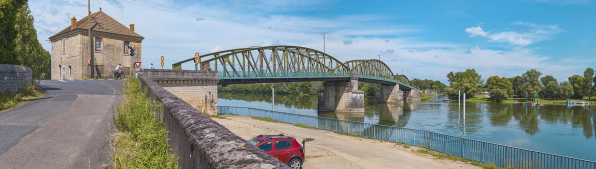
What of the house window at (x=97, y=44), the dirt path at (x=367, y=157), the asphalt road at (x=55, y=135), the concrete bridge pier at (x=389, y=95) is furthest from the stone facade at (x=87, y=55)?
the concrete bridge pier at (x=389, y=95)

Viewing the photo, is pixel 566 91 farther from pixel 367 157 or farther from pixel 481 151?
pixel 367 157

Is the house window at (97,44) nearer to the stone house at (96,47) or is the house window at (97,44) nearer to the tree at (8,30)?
the stone house at (96,47)

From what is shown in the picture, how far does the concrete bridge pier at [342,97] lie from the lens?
2687 inches

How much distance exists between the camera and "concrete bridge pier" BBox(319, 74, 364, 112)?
68250 mm

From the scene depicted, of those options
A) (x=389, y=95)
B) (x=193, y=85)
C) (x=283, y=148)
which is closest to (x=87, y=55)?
(x=193, y=85)

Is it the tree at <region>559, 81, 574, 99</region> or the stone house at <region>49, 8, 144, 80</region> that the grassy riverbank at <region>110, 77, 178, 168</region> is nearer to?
the stone house at <region>49, 8, 144, 80</region>

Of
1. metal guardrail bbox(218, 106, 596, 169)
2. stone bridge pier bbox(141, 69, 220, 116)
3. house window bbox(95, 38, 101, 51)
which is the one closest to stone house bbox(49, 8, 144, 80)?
house window bbox(95, 38, 101, 51)

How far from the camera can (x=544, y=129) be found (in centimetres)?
4047

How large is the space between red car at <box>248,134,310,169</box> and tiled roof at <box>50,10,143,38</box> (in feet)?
119

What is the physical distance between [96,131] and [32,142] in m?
1.44

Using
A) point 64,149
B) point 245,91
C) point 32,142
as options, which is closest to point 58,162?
point 64,149

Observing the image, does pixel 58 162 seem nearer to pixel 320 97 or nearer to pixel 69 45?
pixel 69 45

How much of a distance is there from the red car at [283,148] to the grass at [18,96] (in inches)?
362

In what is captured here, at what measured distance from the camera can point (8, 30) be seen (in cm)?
1611
